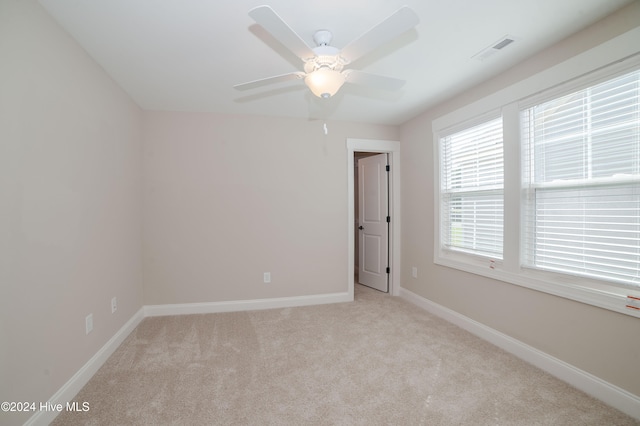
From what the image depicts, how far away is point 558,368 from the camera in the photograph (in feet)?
6.74

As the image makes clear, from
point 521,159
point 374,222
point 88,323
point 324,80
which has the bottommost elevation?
point 88,323

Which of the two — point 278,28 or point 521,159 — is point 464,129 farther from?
point 278,28

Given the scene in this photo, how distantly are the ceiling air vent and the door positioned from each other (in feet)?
6.50

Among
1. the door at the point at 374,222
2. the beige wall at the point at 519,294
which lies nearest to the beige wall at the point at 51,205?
the door at the point at 374,222

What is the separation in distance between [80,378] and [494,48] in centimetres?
387

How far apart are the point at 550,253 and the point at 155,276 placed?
13.1ft

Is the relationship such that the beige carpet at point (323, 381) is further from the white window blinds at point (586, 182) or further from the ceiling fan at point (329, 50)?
the ceiling fan at point (329, 50)

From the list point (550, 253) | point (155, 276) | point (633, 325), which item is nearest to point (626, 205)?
point (550, 253)

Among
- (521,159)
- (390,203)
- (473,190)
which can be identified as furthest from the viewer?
(390,203)

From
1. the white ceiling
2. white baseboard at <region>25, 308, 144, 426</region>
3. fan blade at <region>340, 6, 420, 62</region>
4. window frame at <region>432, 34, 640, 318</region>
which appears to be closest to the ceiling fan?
fan blade at <region>340, 6, 420, 62</region>

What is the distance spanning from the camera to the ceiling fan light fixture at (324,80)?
5.32ft

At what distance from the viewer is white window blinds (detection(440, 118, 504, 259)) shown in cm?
262

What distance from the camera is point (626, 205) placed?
174cm

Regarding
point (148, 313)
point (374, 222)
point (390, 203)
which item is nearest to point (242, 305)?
point (148, 313)
